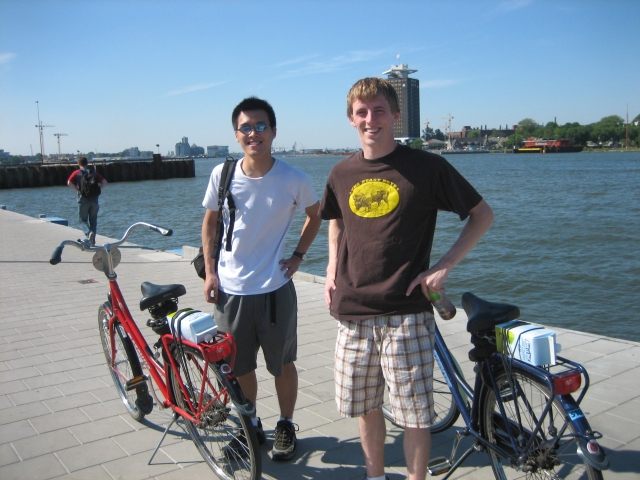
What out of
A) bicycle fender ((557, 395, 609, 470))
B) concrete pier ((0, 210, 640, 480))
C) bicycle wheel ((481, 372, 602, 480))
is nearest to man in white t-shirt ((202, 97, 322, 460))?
concrete pier ((0, 210, 640, 480))

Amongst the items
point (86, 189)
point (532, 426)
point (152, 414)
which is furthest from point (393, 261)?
point (86, 189)

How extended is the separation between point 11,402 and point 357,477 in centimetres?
267

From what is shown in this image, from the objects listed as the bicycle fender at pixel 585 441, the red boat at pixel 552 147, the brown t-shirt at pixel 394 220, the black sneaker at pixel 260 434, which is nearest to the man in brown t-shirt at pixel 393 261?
the brown t-shirt at pixel 394 220

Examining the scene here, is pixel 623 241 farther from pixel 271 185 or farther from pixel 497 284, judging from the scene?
pixel 271 185

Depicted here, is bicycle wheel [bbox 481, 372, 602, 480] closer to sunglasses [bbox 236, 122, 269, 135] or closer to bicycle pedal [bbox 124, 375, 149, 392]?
sunglasses [bbox 236, 122, 269, 135]

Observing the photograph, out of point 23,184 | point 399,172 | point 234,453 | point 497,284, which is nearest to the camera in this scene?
point 399,172

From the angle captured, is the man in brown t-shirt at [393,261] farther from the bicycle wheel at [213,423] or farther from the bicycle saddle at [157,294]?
the bicycle saddle at [157,294]

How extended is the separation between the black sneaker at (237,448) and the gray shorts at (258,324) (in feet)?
1.33

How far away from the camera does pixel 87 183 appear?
13.3 meters

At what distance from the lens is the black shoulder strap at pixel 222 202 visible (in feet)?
11.0

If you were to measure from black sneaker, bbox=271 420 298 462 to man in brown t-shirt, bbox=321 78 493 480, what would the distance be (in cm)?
85

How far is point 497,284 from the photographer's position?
516 inches

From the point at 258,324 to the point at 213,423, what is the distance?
1.85ft

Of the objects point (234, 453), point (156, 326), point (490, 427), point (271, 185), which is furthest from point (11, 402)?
point (490, 427)
